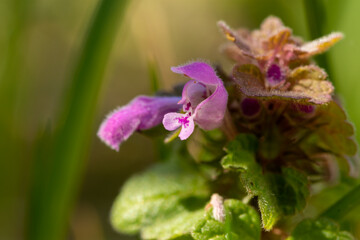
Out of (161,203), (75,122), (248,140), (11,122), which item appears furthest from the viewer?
(11,122)

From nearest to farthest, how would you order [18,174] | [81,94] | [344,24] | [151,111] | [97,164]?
[151,111]
[81,94]
[344,24]
[18,174]
[97,164]

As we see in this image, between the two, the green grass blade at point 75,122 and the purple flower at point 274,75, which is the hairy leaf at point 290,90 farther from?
the green grass blade at point 75,122

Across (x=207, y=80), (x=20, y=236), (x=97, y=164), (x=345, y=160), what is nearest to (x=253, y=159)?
(x=207, y=80)

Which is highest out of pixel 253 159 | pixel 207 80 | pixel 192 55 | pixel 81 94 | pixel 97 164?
pixel 192 55

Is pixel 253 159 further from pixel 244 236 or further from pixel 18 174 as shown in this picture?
pixel 18 174

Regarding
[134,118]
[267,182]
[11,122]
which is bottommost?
[267,182]

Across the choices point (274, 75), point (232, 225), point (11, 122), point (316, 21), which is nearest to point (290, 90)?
point (274, 75)

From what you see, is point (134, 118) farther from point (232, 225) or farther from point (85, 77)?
point (85, 77)
